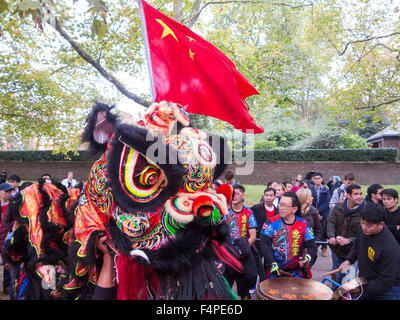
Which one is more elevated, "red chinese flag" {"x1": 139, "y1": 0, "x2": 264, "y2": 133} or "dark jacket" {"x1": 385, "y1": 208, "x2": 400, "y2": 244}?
"red chinese flag" {"x1": 139, "y1": 0, "x2": 264, "y2": 133}

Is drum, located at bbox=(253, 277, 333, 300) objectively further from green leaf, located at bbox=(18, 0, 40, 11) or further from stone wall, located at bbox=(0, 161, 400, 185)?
stone wall, located at bbox=(0, 161, 400, 185)

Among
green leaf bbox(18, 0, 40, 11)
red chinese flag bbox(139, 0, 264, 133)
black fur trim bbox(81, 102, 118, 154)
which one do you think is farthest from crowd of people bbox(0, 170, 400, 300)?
green leaf bbox(18, 0, 40, 11)

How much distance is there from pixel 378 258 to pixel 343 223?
7.10 feet

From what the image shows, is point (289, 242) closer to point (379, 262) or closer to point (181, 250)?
point (379, 262)

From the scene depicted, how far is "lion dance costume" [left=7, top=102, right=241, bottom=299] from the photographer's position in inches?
84.4

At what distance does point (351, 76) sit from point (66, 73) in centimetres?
893

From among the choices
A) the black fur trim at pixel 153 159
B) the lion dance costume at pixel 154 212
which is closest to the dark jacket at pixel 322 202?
the lion dance costume at pixel 154 212

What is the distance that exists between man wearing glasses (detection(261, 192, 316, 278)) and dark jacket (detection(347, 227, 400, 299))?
64 centimetres

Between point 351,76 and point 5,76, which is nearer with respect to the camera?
point 5,76

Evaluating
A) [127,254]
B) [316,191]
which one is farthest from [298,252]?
[316,191]

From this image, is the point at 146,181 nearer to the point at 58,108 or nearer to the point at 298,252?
the point at 298,252

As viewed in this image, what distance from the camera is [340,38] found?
34.9 feet

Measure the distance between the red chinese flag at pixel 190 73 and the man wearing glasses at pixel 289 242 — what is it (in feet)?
4.56

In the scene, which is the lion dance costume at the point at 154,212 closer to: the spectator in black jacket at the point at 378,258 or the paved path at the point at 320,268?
the spectator in black jacket at the point at 378,258
